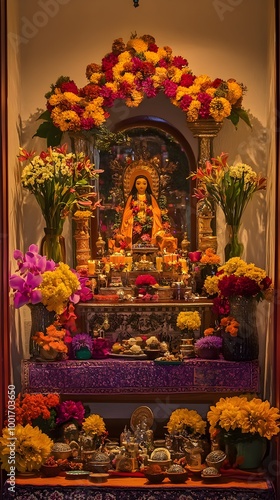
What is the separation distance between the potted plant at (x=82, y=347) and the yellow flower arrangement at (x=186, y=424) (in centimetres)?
71

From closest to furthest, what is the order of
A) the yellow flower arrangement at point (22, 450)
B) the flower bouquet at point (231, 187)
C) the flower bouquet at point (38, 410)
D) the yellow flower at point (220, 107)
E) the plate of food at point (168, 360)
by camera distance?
the yellow flower arrangement at point (22, 450), the flower bouquet at point (38, 410), the plate of food at point (168, 360), the flower bouquet at point (231, 187), the yellow flower at point (220, 107)

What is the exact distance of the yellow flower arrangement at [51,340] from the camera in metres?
7.31

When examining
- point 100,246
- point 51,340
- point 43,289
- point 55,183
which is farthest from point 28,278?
point 100,246

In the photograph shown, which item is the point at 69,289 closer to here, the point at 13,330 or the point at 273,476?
the point at 13,330

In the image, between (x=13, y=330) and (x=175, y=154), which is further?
(x=175, y=154)

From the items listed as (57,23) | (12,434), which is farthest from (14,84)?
(12,434)

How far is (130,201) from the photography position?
8180 millimetres

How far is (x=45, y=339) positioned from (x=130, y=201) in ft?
4.58

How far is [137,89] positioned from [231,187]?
987 mm

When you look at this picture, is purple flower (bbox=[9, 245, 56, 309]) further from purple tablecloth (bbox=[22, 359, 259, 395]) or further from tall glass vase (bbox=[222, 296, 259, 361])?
tall glass vase (bbox=[222, 296, 259, 361])

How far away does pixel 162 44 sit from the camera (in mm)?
8109

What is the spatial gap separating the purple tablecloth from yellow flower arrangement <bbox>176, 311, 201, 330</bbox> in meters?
0.28

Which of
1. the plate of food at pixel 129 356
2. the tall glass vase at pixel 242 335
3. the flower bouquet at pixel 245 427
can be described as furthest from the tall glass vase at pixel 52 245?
the flower bouquet at pixel 245 427

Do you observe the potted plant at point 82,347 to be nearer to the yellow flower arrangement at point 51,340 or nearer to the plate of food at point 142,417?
the yellow flower arrangement at point 51,340
